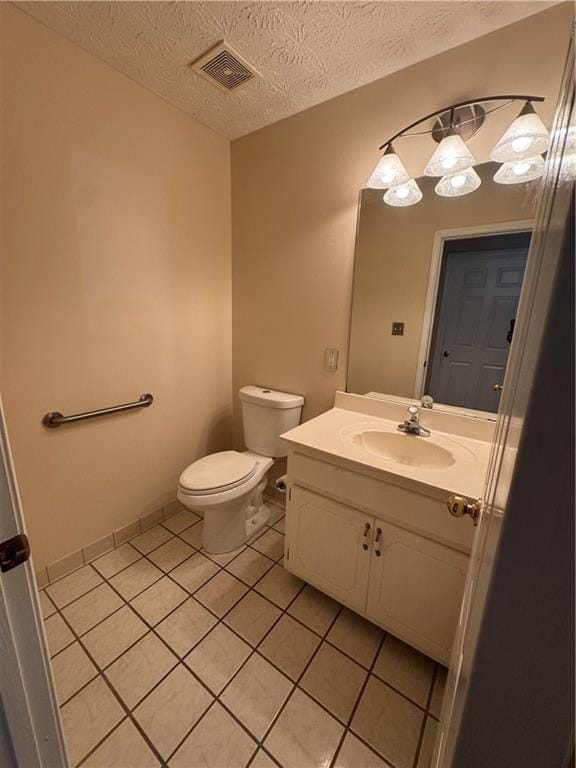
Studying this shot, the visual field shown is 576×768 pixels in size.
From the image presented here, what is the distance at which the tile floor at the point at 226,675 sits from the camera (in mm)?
954

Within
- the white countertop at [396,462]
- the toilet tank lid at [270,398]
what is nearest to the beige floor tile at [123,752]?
the white countertop at [396,462]

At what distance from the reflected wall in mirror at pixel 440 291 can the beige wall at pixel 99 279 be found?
0.97 m

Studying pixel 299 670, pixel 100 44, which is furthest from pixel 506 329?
pixel 100 44

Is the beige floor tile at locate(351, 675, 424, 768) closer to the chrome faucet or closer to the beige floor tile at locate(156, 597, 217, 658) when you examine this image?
the beige floor tile at locate(156, 597, 217, 658)

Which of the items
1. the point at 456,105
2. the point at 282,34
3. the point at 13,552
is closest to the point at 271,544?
the point at 13,552

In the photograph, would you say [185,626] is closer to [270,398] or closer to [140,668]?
[140,668]

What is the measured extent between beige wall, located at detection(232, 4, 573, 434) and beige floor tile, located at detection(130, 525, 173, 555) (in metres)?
1.00

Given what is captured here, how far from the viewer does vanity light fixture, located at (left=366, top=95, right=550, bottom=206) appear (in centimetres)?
106

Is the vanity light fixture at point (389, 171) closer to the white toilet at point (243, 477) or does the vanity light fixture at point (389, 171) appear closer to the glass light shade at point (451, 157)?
the glass light shade at point (451, 157)

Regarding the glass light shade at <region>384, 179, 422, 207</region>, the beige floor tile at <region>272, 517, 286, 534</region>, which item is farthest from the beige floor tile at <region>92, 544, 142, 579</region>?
the glass light shade at <region>384, 179, 422, 207</region>

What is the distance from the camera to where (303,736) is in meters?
0.98

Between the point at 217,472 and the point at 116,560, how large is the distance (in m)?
0.71

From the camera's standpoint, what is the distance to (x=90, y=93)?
4.32 feet

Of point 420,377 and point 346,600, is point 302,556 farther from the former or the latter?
point 420,377
